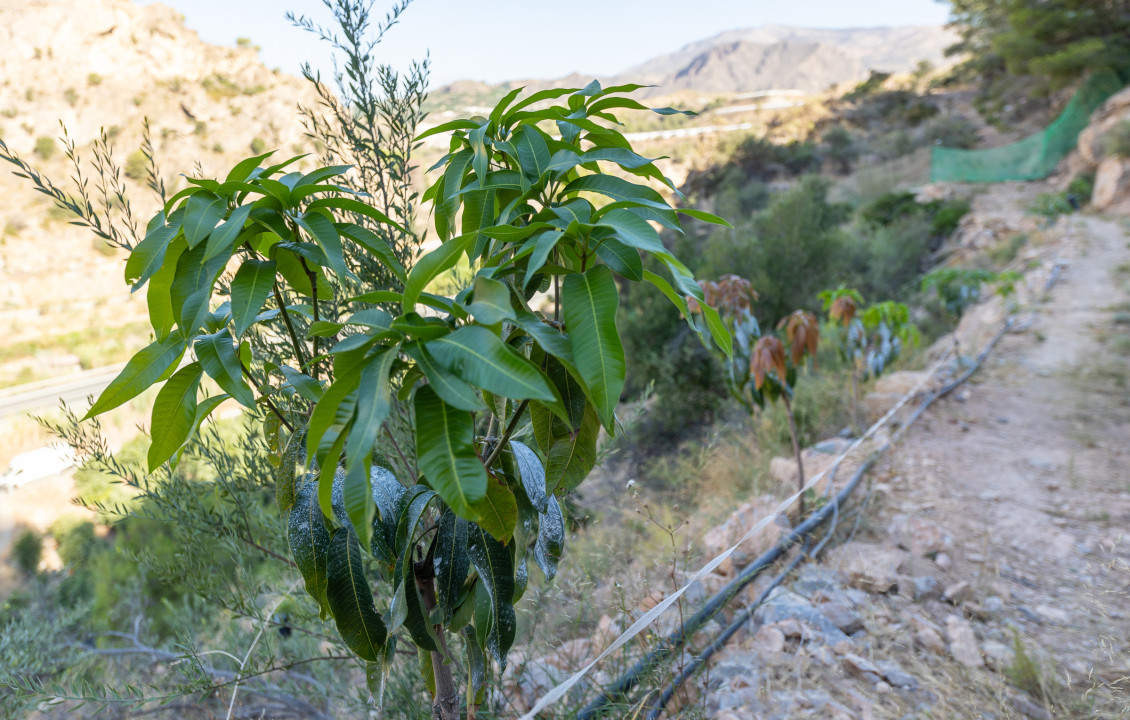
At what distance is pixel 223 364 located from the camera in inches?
30.5

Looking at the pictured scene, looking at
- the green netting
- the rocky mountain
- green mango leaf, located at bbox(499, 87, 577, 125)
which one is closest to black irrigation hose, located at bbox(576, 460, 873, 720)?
green mango leaf, located at bbox(499, 87, 577, 125)

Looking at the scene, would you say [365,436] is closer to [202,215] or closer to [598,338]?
[598,338]

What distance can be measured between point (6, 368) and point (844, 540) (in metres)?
24.3

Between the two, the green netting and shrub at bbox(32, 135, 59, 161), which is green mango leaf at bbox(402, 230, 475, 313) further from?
shrub at bbox(32, 135, 59, 161)

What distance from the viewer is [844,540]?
2.54 m

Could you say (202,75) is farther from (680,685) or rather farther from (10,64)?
(680,685)

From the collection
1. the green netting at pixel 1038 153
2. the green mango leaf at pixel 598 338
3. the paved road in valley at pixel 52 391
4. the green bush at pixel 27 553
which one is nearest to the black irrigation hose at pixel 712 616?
the green mango leaf at pixel 598 338

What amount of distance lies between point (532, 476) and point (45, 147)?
3262 centimetres

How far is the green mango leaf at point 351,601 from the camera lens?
32.1 inches

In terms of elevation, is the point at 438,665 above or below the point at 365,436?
below

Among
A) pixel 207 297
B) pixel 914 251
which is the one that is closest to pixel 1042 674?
pixel 207 297

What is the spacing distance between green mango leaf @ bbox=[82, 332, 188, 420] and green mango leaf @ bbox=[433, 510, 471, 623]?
0.48m

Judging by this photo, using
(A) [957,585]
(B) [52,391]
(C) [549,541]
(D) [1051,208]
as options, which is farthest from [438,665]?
(B) [52,391]

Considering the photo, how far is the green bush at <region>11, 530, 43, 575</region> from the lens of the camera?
8.31m
